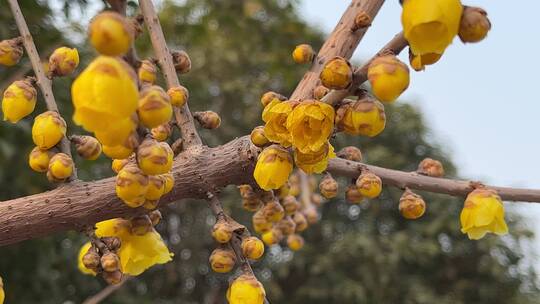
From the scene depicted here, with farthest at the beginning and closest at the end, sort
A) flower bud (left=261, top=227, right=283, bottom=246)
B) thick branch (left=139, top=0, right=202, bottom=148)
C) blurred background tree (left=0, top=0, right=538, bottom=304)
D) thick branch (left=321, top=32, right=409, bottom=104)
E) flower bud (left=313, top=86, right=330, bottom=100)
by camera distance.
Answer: blurred background tree (left=0, top=0, right=538, bottom=304) < flower bud (left=261, top=227, right=283, bottom=246) < thick branch (left=139, top=0, right=202, bottom=148) < flower bud (left=313, top=86, right=330, bottom=100) < thick branch (left=321, top=32, right=409, bottom=104)

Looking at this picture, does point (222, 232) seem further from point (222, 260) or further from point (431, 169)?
point (431, 169)

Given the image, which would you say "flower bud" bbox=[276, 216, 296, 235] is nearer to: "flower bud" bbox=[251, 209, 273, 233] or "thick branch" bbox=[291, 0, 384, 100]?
"flower bud" bbox=[251, 209, 273, 233]

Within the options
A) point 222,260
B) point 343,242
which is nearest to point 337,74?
point 222,260

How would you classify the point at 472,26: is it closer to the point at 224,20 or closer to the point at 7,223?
the point at 7,223

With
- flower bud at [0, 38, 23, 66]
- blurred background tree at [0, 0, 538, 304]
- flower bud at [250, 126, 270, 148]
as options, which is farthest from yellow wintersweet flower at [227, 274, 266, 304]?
blurred background tree at [0, 0, 538, 304]

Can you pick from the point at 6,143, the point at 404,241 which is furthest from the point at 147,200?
the point at 404,241

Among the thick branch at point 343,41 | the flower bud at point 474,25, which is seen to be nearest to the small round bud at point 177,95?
the thick branch at point 343,41
